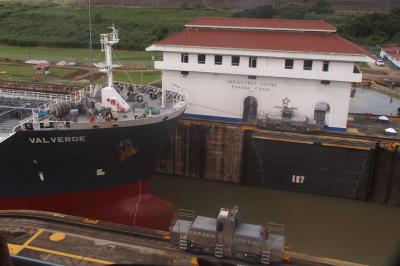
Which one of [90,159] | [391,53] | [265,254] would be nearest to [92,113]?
[90,159]

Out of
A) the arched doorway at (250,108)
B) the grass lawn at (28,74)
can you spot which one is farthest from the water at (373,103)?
the grass lawn at (28,74)

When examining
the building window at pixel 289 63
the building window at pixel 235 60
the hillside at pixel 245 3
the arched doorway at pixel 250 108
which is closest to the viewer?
the building window at pixel 289 63

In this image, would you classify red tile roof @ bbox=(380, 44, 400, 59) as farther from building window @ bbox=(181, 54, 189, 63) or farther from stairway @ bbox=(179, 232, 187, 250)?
stairway @ bbox=(179, 232, 187, 250)

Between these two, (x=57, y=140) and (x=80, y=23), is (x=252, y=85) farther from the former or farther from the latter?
(x=80, y=23)

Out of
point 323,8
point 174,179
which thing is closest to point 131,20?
point 323,8

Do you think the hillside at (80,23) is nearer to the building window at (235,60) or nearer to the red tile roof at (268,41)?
the red tile roof at (268,41)

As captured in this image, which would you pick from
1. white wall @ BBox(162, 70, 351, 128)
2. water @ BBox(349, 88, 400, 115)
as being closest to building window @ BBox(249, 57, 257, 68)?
white wall @ BBox(162, 70, 351, 128)
